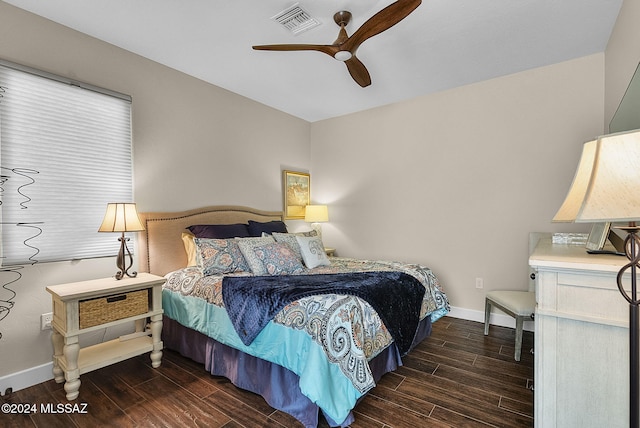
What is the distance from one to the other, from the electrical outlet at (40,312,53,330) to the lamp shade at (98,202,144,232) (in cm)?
74

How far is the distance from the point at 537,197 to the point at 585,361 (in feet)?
8.06

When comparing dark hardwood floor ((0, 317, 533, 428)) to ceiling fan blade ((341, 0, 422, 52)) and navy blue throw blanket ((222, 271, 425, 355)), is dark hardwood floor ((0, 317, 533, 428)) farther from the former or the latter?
ceiling fan blade ((341, 0, 422, 52))

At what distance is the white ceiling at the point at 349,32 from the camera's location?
2.24 meters

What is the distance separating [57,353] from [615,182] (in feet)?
11.0

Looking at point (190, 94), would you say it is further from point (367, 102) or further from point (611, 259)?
point (611, 259)

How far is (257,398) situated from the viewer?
81.0 inches

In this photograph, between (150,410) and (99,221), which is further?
(99,221)

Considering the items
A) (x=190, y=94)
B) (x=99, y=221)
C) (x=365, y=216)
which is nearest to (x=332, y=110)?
(x=365, y=216)

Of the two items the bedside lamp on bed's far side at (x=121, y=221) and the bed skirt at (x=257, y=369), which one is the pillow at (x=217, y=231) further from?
the bed skirt at (x=257, y=369)

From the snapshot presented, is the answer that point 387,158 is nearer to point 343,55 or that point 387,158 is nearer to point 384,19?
point 343,55

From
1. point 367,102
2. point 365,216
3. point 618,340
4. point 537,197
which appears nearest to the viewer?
point 618,340

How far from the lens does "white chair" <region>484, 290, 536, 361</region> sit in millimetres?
2557

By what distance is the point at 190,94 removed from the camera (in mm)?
3348

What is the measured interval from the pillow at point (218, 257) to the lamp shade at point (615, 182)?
98.2 inches
